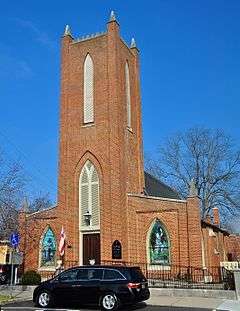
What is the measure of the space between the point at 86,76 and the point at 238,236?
36.1 metres

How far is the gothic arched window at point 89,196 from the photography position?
1214 inches

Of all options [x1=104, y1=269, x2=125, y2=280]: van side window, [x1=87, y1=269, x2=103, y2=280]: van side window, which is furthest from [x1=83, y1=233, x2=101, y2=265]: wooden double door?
[x1=104, y1=269, x2=125, y2=280]: van side window

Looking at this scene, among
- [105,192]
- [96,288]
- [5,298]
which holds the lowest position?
[5,298]

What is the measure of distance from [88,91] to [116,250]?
1183cm

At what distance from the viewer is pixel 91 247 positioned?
30500mm

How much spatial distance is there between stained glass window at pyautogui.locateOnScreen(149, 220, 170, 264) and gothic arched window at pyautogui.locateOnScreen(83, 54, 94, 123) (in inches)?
361

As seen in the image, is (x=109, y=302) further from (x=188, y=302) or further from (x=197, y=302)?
(x=197, y=302)

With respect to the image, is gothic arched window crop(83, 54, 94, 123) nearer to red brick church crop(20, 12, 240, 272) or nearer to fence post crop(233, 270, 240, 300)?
A: red brick church crop(20, 12, 240, 272)

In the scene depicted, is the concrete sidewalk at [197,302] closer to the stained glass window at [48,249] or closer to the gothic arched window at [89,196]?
the gothic arched window at [89,196]

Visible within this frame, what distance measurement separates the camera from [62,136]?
108 ft

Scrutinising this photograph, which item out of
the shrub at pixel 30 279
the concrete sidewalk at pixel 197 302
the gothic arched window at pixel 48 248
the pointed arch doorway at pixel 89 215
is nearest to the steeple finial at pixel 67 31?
the pointed arch doorway at pixel 89 215

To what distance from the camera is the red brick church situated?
95.4 feet

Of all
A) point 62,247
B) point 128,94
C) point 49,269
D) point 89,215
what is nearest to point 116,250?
point 89,215

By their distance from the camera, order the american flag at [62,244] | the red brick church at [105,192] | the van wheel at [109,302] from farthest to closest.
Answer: the red brick church at [105,192] → the american flag at [62,244] → the van wheel at [109,302]
